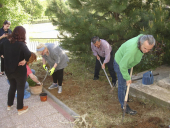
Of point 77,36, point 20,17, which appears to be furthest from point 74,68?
point 20,17

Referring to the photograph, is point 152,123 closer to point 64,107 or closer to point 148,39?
point 148,39

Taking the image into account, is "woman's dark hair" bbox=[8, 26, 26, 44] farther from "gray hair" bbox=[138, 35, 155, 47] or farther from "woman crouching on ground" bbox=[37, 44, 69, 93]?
"gray hair" bbox=[138, 35, 155, 47]

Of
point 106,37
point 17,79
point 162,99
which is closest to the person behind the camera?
point 17,79

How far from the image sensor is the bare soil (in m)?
2.75

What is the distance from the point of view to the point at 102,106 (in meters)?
3.43

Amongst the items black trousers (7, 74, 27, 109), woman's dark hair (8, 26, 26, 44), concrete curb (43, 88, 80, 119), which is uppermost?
woman's dark hair (8, 26, 26, 44)

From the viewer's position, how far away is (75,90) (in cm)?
421

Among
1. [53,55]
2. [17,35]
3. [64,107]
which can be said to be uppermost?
[17,35]

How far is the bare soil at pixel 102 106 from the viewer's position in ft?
9.03

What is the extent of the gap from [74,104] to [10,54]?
1.65 metres

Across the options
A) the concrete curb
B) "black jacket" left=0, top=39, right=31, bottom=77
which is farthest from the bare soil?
"black jacket" left=0, top=39, right=31, bottom=77

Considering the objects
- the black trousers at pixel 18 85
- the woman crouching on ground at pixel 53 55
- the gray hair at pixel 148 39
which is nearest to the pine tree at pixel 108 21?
the woman crouching on ground at pixel 53 55

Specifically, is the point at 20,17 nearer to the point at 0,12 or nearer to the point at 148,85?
the point at 0,12

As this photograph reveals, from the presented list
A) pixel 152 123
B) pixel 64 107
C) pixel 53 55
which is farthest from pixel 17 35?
pixel 152 123
